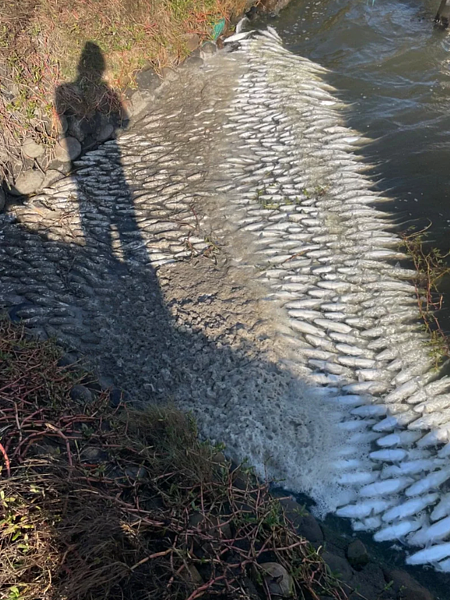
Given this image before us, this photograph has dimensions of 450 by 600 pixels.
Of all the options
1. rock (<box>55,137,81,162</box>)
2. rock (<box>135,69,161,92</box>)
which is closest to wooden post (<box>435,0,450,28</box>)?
rock (<box>135,69,161,92</box>)

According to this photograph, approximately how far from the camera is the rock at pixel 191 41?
9.22 meters

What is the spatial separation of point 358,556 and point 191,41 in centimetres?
915

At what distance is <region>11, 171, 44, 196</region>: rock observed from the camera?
6285mm

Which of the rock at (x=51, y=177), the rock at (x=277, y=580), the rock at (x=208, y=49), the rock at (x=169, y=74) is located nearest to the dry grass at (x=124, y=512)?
the rock at (x=277, y=580)

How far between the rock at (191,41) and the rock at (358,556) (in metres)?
8.89

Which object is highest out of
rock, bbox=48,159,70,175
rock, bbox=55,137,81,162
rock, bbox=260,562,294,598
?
rock, bbox=55,137,81,162

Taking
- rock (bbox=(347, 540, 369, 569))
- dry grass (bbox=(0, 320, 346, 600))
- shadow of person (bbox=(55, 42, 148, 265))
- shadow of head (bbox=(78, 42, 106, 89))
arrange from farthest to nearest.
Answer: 1. shadow of head (bbox=(78, 42, 106, 89))
2. shadow of person (bbox=(55, 42, 148, 265))
3. rock (bbox=(347, 540, 369, 569))
4. dry grass (bbox=(0, 320, 346, 600))

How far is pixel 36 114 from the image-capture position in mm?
6422

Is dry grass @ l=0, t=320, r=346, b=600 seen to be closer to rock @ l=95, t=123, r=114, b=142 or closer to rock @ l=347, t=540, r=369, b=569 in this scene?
rock @ l=347, t=540, r=369, b=569

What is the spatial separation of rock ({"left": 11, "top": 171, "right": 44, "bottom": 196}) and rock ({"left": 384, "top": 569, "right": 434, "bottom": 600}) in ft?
18.9

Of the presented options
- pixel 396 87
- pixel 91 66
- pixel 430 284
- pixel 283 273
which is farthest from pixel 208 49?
pixel 430 284

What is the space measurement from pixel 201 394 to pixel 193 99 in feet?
19.2

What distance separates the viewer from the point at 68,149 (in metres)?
6.83

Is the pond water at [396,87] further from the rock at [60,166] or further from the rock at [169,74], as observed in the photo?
the rock at [60,166]
